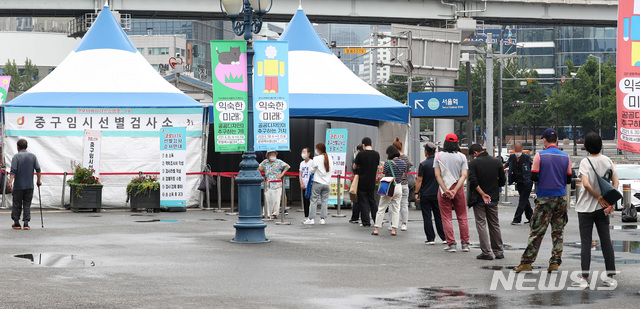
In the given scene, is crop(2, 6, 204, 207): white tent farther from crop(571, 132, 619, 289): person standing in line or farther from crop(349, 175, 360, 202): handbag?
crop(571, 132, 619, 289): person standing in line

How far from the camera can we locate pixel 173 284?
10688 mm

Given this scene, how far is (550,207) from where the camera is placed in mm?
11797

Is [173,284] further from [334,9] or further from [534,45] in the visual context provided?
[534,45]

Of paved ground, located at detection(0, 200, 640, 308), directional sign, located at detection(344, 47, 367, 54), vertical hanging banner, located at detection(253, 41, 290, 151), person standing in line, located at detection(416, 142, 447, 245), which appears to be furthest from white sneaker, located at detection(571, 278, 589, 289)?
directional sign, located at detection(344, 47, 367, 54)

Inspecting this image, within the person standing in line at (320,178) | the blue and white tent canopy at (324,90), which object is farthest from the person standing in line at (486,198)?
the blue and white tent canopy at (324,90)

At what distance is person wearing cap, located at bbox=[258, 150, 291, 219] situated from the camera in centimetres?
2100

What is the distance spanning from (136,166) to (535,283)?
16.4 m

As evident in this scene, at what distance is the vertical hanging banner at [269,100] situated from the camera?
16.1 meters

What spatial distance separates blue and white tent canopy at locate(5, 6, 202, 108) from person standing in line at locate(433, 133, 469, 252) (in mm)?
11971

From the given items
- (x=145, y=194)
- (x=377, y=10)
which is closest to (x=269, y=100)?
(x=145, y=194)

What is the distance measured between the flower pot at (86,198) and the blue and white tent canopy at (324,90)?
5436 mm

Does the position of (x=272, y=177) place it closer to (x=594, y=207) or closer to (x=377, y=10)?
(x=594, y=207)

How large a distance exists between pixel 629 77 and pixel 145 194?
12.9 meters

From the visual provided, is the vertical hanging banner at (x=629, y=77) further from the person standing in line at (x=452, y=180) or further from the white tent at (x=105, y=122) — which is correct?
the white tent at (x=105, y=122)
